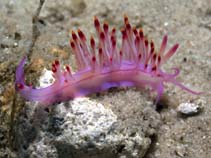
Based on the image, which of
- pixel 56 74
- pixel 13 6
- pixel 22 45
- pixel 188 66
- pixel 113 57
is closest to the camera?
pixel 56 74

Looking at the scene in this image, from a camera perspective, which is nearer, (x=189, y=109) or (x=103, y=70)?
(x=103, y=70)

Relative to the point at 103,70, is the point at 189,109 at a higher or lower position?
lower

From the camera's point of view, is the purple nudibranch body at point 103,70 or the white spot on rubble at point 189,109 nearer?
the purple nudibranch body at point 103,70

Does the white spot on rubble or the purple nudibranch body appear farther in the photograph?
the white spot on rubble

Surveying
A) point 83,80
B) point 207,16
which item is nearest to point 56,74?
point 83,80

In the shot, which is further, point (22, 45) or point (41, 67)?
point (22, 45)

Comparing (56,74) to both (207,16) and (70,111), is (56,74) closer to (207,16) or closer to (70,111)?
(70,111)

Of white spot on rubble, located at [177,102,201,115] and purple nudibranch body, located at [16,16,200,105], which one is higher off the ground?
purple nudibranch body, located at [16,16,200,105]

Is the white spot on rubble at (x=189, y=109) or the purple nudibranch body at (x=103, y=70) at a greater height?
the purple nudibranch body at (x=103, y=70)
